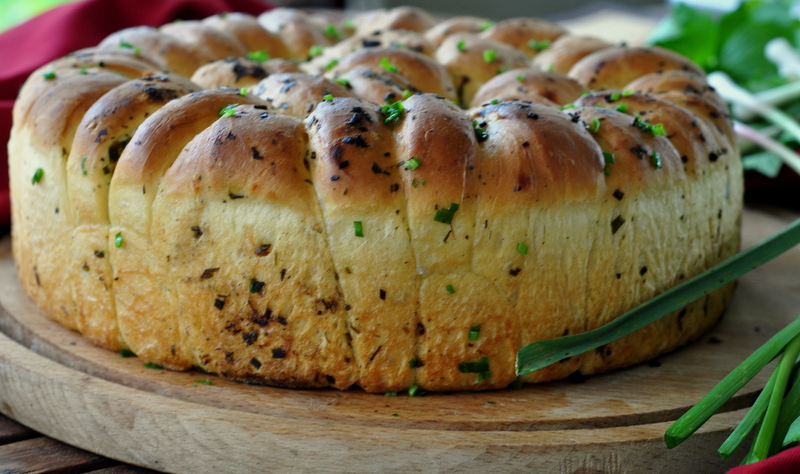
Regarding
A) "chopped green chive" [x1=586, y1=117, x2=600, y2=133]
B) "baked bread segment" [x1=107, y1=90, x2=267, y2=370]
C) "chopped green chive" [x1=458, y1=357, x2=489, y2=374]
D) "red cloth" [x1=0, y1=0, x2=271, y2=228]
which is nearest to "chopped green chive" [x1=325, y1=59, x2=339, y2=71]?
"baked bread segment" [x1=107, y1=90, x2=267, y2=370]

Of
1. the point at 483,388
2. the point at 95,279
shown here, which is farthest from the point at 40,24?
the point at 483,388

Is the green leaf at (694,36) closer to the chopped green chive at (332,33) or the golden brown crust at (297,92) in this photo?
the chopped green chive at (332,33)

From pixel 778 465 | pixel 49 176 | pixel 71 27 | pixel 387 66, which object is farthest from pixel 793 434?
pixel 71 27

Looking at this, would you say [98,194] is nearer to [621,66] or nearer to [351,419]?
[351,419]

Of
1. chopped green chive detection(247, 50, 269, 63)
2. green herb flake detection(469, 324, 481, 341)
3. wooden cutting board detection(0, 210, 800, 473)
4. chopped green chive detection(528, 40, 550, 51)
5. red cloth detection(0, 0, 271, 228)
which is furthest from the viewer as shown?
red cloth detection(0, 0, 271, 228)

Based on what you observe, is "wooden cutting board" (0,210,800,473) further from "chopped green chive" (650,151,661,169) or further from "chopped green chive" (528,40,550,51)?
"chopped green chive" (528,40,550,51)
